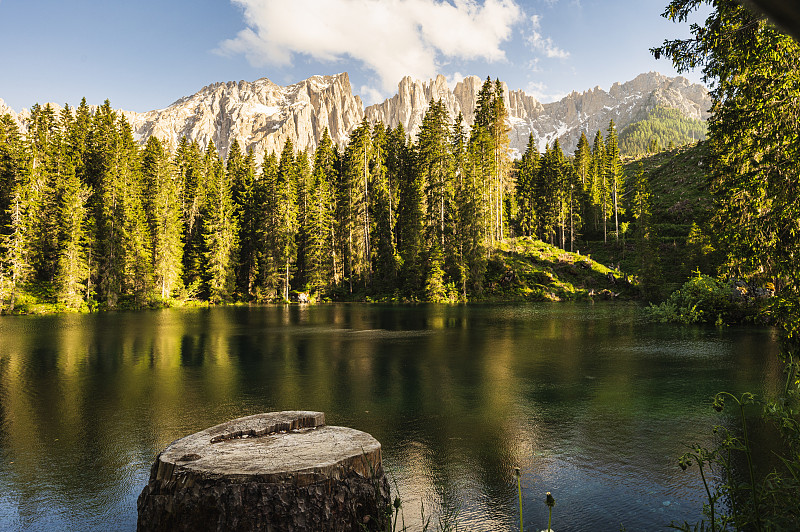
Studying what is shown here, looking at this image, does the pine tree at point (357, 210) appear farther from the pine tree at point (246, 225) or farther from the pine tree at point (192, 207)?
the pine tree at point (192, 207)

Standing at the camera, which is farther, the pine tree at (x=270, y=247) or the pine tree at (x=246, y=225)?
the pine tree at (x=246, y=225)

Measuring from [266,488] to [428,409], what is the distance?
6.59 m

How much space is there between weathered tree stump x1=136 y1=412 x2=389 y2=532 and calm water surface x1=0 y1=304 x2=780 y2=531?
996 millimetres

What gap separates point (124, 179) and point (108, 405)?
5127 centimetres

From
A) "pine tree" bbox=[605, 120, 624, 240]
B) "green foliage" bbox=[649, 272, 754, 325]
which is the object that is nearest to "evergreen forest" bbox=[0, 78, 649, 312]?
"pine tree" bbox=[605, 120, 624, 240]

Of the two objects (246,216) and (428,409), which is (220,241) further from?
(428,409)

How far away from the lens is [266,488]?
161 inches

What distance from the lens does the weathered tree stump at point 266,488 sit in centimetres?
409

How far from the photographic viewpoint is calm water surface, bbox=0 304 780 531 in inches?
242

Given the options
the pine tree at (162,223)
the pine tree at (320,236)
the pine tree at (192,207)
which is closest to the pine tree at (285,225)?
the pine tree at (320,236)

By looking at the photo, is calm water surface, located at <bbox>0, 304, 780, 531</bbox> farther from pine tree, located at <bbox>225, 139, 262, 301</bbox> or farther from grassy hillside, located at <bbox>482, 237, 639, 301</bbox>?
pine tree, located at <bbox>225, 139, 262, 301</bbox>

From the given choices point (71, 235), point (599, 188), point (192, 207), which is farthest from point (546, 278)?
point (71, 235)

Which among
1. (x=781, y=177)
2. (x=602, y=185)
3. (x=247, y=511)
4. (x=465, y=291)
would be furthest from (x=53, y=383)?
(x=602, y=185)

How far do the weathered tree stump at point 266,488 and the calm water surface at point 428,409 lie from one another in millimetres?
996
